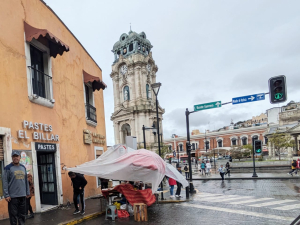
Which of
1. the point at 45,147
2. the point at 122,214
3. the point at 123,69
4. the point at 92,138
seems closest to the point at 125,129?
the point at 123,69

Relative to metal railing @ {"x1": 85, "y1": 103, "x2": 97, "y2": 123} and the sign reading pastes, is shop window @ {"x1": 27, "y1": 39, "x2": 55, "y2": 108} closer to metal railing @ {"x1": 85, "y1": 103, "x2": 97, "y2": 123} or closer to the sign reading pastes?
the sign reading pastes

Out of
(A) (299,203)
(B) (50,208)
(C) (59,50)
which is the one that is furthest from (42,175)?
(A) (299,203)

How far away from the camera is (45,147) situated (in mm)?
8984

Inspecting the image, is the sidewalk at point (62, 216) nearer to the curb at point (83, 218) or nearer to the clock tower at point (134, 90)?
the curb at point (83, 218)

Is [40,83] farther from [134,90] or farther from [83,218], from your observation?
[134,90]

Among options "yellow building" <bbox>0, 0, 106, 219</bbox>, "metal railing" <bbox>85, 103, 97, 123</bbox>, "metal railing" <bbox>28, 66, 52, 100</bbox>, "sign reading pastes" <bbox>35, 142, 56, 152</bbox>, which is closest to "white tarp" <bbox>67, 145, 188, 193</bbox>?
"sign reading pastes" <bbox>35, 142, 56, 152</bbox>

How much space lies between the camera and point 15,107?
306 inches

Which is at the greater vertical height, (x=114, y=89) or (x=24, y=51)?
(x=114, y=89)

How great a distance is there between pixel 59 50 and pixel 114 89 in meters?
54.8

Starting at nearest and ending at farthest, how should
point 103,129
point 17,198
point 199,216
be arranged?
1. point 17,198
2. point 199,216
3. point 103,129

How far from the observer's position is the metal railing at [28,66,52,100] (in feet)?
29.6

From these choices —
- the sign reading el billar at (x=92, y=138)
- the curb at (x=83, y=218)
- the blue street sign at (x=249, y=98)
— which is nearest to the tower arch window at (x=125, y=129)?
the sign reading el billar at (x=92, y=138)

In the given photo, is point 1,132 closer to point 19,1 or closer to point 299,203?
point 19,1

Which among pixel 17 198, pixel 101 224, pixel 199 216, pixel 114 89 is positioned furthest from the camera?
pixel 114 89
